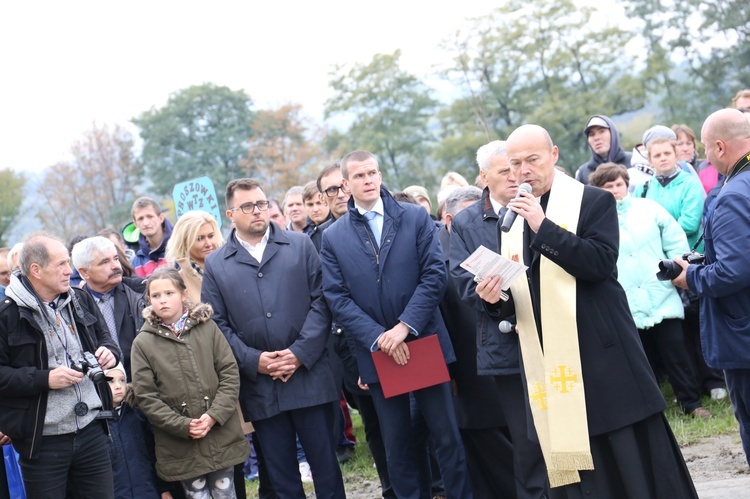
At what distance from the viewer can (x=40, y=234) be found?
18.5 ft

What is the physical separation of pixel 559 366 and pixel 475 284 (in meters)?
0.95

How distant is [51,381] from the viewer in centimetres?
512

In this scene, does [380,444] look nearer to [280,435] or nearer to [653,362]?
[280,435]

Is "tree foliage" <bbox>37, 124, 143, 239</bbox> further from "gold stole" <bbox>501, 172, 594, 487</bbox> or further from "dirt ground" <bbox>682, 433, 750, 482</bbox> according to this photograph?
"gold stole" <bbox>501, 172, 594, 487</bbox>

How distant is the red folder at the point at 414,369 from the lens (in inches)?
215

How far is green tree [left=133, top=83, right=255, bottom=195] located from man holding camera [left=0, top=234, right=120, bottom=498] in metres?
36.3

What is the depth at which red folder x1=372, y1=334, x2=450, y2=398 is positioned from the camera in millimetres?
5469

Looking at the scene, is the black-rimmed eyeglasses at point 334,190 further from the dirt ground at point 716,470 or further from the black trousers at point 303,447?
the dirt ground at point 716,470

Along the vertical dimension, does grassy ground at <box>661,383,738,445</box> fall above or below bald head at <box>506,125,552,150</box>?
below

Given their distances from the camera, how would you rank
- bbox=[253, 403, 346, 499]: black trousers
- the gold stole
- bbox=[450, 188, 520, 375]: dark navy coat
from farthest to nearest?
1. bbox=[253, 403, 346, 499]: black trousers
2. bbox=[450, 188, 520, 375]: dark navy coat
3. the gold stole

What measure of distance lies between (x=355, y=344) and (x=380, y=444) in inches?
49.2

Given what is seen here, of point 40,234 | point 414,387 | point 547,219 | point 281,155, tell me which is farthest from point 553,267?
point 281,155

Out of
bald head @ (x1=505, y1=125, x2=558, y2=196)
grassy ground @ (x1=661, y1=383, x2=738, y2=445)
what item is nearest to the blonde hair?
bald head @ (x1=505, y1=125, x2=558, y2=196)

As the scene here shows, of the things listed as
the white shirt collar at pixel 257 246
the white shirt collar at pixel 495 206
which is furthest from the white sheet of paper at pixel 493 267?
the white shirt collar at pixel 257 246
